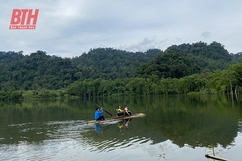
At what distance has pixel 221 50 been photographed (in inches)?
5300

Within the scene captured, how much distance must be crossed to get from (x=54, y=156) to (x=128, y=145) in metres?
3.33

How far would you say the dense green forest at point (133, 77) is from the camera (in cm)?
6562

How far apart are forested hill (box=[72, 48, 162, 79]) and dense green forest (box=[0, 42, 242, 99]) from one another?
454 millimetres

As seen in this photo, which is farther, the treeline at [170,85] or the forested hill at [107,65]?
the forested hill at [107,65]

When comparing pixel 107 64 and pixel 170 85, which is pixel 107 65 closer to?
pixel 107 64

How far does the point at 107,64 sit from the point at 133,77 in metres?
56.8

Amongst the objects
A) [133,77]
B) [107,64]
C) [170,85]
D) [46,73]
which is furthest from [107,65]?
[170,85]

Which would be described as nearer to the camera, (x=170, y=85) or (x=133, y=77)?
(x=170, y=85)

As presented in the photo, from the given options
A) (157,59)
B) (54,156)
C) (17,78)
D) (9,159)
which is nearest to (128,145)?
(54,156)

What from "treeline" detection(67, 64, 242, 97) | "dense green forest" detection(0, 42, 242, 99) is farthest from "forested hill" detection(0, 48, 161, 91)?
"treeline" detection(67, 64, 242, 97)

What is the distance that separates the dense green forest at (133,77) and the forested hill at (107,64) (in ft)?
1.49

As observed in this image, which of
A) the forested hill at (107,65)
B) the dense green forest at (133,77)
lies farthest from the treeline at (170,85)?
the forested hill at (107,65)

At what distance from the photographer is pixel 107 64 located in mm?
146750

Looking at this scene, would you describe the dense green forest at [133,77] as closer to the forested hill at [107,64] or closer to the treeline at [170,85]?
the treeline at [170,85]
